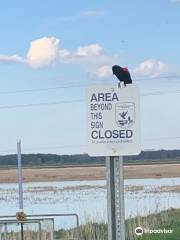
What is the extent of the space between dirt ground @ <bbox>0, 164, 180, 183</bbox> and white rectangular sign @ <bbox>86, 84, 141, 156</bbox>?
2732 inches

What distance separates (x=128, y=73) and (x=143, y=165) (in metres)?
92.9

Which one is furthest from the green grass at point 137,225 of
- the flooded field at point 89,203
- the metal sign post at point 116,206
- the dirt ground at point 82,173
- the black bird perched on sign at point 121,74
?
the dirt ground at point 82,173

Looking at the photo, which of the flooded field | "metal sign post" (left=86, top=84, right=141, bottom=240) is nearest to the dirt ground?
the flooded field

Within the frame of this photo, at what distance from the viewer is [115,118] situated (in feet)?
19.1

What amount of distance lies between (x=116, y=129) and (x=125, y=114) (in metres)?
0.13

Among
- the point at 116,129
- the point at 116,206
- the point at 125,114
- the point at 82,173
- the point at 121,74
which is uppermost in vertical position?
the point at 82,173

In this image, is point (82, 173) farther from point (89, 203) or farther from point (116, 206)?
point (116, 206)

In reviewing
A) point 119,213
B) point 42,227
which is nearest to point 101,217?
point 42,227

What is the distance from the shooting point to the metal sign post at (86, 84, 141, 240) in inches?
229

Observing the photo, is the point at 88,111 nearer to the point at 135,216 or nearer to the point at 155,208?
the point at 135,216

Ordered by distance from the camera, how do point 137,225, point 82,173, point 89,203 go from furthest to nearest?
1. point 82,173
2. point 89,203
3. point 137,225

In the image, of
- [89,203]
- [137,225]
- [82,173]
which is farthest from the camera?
[82,173]

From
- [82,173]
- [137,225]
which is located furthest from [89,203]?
[82,173]

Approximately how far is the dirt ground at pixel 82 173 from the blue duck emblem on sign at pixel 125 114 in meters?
69.5
